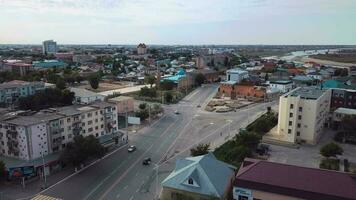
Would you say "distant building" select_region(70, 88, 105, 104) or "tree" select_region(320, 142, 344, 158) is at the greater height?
"distant building" select_region(70, 88, 105, 104)

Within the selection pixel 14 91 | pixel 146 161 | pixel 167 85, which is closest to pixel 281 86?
pixel 167 85

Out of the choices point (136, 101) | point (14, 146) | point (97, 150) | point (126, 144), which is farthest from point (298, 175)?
point (136, 101)

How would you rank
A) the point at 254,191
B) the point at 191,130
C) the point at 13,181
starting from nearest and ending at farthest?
the point at 254,191 → the point at 13,181 → the point at 191,130

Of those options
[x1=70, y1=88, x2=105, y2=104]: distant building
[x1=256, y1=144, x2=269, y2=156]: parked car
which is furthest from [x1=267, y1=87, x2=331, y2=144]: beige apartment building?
[x1=70, y1=88, x2=105, y2=104]: distant building

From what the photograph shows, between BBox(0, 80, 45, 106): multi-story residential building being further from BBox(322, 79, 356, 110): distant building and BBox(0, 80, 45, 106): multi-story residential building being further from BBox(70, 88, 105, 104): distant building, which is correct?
BBox(322, 79, 356, 110): distant building

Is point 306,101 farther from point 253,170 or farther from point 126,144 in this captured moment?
point 126,144

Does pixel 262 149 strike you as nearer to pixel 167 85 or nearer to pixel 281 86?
pixel 281 86
